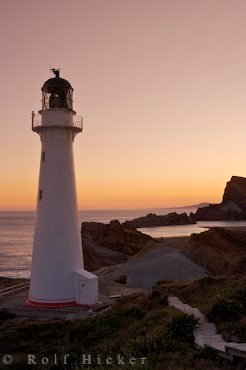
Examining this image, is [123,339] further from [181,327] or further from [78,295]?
[78,295]

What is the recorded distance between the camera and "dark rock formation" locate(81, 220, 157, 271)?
143 ft

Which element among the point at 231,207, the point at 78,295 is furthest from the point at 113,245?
the point at 231,207

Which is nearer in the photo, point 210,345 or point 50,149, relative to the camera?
point 210,345

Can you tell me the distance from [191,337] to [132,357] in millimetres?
1437

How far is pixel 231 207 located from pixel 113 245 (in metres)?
129

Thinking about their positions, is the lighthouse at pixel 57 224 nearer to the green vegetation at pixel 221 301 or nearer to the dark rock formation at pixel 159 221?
the green vegetation at pixel 221 301

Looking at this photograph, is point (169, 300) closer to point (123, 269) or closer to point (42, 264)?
point (42, 264)

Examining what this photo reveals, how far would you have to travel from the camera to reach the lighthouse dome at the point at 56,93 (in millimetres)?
20078

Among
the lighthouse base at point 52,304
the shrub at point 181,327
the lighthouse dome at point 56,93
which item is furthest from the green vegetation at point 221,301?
the lighthouse dome at point 56,93

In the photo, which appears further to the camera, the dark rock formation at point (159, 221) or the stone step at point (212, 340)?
the dark rock formation at point (159, 221)

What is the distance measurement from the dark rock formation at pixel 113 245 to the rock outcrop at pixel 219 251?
1069 cm

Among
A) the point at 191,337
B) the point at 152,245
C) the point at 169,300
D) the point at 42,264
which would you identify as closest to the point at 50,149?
the point at 42,264

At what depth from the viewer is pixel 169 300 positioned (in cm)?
1458

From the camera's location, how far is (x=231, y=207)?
565 feet
